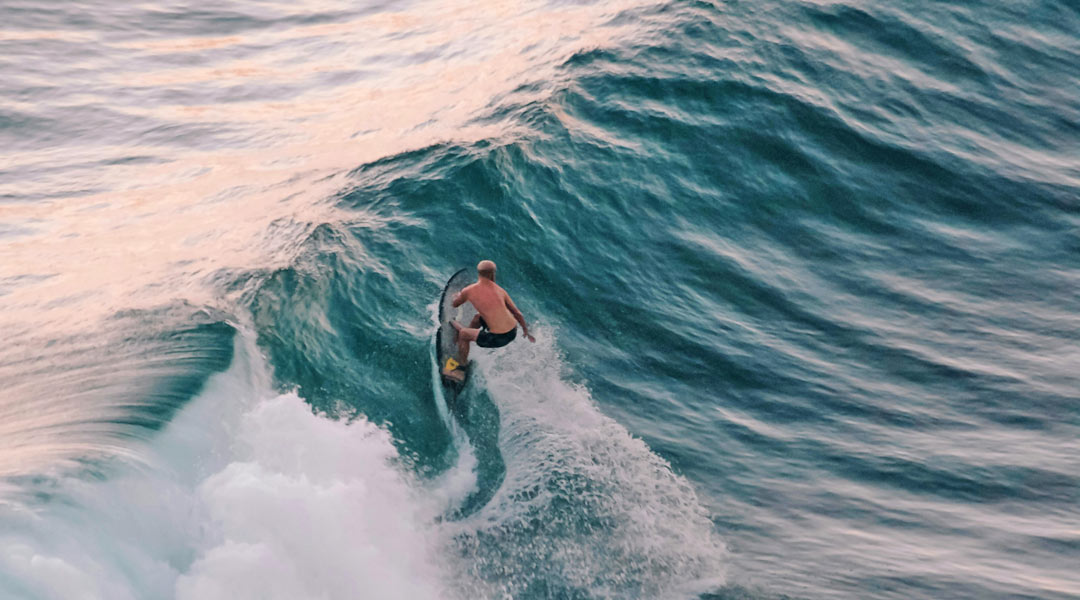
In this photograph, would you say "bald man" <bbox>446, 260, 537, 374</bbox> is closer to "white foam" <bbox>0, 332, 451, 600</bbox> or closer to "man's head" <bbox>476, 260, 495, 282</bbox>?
"man's head" <bbox>476, 260, 495, 282</bbox>

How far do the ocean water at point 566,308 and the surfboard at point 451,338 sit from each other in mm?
299

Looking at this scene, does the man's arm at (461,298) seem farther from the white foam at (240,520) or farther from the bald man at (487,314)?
the white foam at (240,520)

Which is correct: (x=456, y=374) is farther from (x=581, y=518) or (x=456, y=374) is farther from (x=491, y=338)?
(x=581, y=518)

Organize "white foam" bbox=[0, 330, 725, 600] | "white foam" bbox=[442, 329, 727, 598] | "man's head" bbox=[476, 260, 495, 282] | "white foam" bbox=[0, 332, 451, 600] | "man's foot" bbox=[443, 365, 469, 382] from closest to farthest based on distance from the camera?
"white foam" bbox=[0, 332, 451, 600] < "white foam" bbox=[0, 330, 725, 600] < "white foam" bbox=[442, 329, 727, 598] < "man's head" bbox=[476, 260, 495, 282] < "man's foot" bbox=[443, 365, 469, 382]

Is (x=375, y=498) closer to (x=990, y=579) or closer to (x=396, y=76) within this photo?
(x=990, y=579)

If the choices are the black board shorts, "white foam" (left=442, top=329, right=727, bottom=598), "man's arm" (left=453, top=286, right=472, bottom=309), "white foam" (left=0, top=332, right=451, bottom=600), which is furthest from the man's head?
"white foam" (left=0, top=332, right=451, bottom=600)

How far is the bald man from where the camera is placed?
1155 centimetres

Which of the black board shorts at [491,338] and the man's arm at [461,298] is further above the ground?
the man's arm at [461,298]

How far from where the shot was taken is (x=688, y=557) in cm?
1009

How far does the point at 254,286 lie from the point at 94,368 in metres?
2.52

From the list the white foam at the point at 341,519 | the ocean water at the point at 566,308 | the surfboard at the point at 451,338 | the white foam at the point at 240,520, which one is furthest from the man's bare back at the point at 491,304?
the white foam at the point at 240,520

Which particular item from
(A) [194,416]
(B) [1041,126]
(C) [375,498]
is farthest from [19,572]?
(B) [1041,126]

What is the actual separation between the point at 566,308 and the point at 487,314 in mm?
2524

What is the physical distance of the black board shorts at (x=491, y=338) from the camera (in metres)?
11.7
